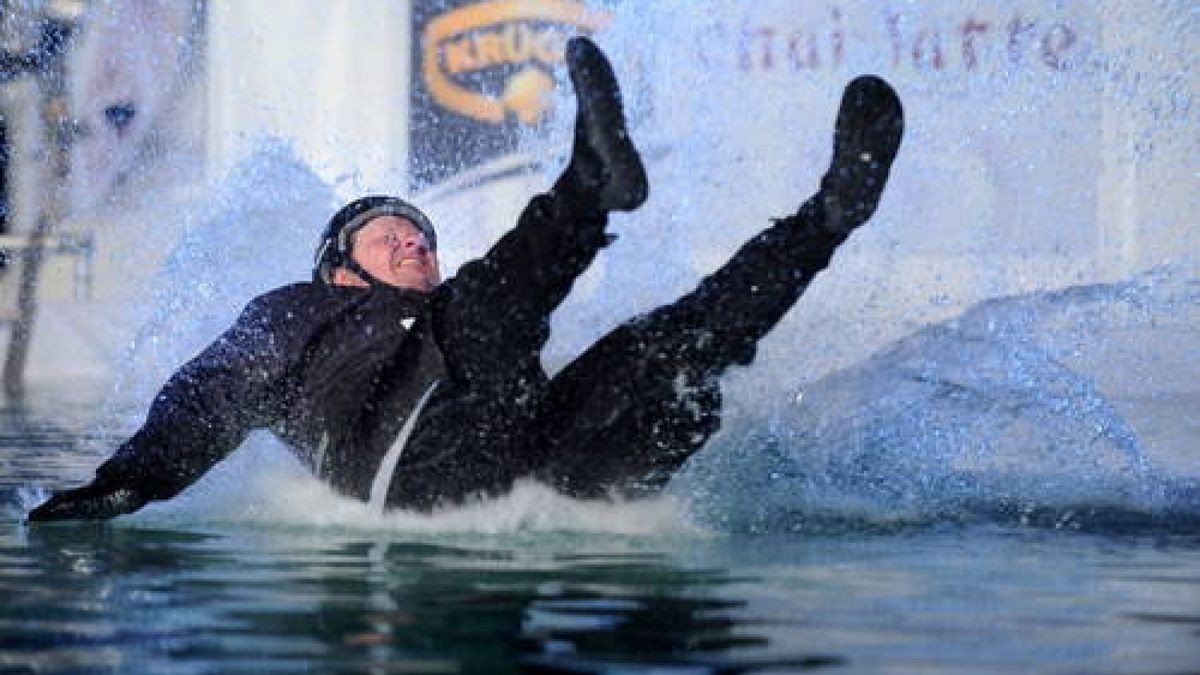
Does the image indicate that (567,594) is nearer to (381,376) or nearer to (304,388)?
(381,376)

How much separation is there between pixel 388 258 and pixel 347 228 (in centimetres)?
15

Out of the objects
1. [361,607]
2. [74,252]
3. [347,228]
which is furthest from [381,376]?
[74,252]

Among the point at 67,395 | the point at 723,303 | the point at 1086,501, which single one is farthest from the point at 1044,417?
the point at 67,395

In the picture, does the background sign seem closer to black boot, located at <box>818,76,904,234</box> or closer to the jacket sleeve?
the jacket sleeve

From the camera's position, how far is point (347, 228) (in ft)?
27.9

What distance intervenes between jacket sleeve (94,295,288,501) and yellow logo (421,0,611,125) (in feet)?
51.0

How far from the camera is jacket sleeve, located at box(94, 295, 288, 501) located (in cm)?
770

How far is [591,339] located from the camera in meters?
14.3

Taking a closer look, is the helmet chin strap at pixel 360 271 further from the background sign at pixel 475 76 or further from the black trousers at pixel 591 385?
the background sign at pixel 475 76

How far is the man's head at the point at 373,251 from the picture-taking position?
847cm

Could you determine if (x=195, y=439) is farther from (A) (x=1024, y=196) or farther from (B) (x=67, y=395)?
(A) (x=1024, y=196)

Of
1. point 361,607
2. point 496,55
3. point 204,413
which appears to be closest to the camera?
point 361,607

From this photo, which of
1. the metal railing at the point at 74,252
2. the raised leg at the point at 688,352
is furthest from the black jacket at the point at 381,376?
the metal railing at the point at 74,252

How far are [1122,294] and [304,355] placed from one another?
11.0 ft
